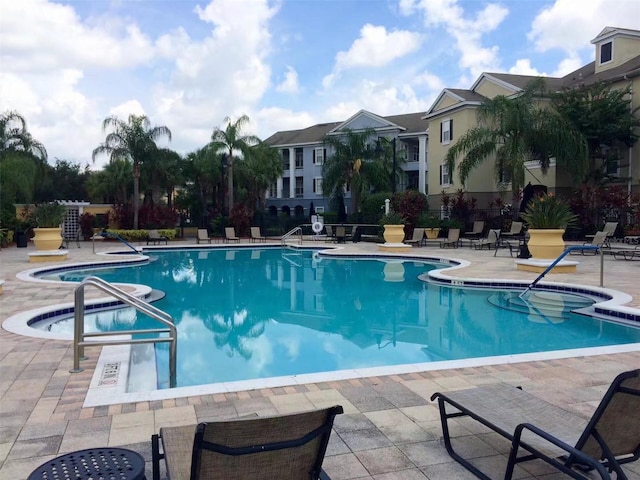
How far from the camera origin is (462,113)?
30094 mm

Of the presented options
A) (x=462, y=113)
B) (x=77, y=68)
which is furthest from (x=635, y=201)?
(x=77, y=68)

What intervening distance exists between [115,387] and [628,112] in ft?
84.8

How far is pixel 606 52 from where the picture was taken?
26.9 meters

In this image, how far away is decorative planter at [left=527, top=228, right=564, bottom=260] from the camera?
42.9 feet

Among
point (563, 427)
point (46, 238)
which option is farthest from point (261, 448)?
point (46, 238)

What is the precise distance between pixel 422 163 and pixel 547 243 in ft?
89.3

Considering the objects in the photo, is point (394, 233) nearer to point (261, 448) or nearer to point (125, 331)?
point (125, 331)

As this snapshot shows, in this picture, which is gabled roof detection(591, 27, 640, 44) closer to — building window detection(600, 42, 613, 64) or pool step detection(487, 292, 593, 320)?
building window detection(600, 42, 613, 64)

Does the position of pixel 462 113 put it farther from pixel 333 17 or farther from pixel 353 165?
pixel 333 17

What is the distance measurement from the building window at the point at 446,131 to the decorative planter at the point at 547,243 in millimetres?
19174

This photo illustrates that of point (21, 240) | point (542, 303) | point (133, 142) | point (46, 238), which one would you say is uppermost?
point (133, 142)

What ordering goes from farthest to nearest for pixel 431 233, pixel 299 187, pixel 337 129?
pixel 299 187
pixel 337 129
pixel 431 233

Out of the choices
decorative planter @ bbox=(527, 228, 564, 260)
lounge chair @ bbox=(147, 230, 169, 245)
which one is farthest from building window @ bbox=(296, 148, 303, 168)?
decorative planter @ bbox=(527, 228, 564, 260)

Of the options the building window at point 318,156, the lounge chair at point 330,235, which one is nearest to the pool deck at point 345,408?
the lounge chair at point 330,235
